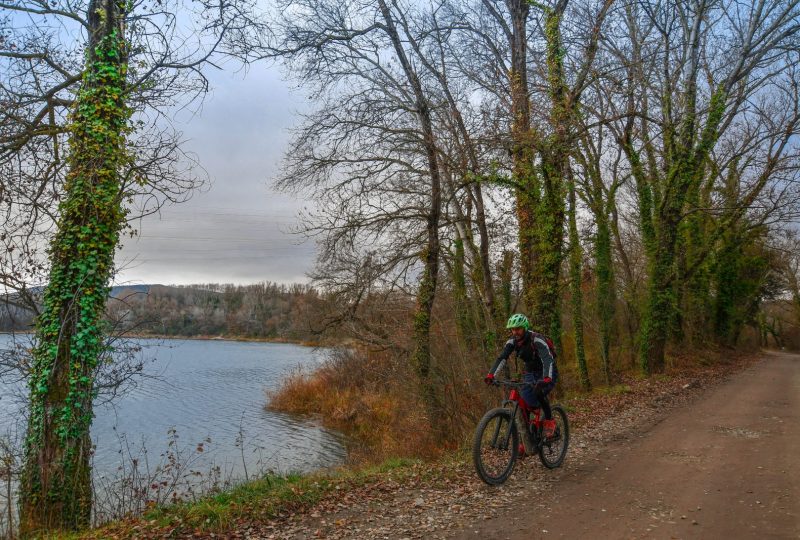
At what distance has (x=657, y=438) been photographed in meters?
9.27

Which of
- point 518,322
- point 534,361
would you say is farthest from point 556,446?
point 518,322

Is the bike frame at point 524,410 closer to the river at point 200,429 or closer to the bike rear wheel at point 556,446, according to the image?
the bike rear wheel at point 556,446

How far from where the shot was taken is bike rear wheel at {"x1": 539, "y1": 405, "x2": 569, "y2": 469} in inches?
284

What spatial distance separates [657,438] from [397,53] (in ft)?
34.5

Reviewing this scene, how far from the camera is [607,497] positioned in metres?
6.19

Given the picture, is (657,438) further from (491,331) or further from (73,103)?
(73,103)

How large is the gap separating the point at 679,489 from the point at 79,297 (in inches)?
311

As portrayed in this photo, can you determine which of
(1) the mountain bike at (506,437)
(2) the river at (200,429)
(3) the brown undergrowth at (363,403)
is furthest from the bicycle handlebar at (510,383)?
(3) the brown undergrowth at (363,403)

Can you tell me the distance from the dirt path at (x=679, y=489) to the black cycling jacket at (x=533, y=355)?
1361 mm

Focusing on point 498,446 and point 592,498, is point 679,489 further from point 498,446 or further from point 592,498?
point 498,446

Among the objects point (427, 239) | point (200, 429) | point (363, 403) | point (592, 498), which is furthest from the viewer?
point (363, 403)

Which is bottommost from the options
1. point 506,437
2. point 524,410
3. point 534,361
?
point 506,437

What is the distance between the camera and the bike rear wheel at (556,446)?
7.21 meters

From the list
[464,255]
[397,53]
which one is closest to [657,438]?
[464,255]
